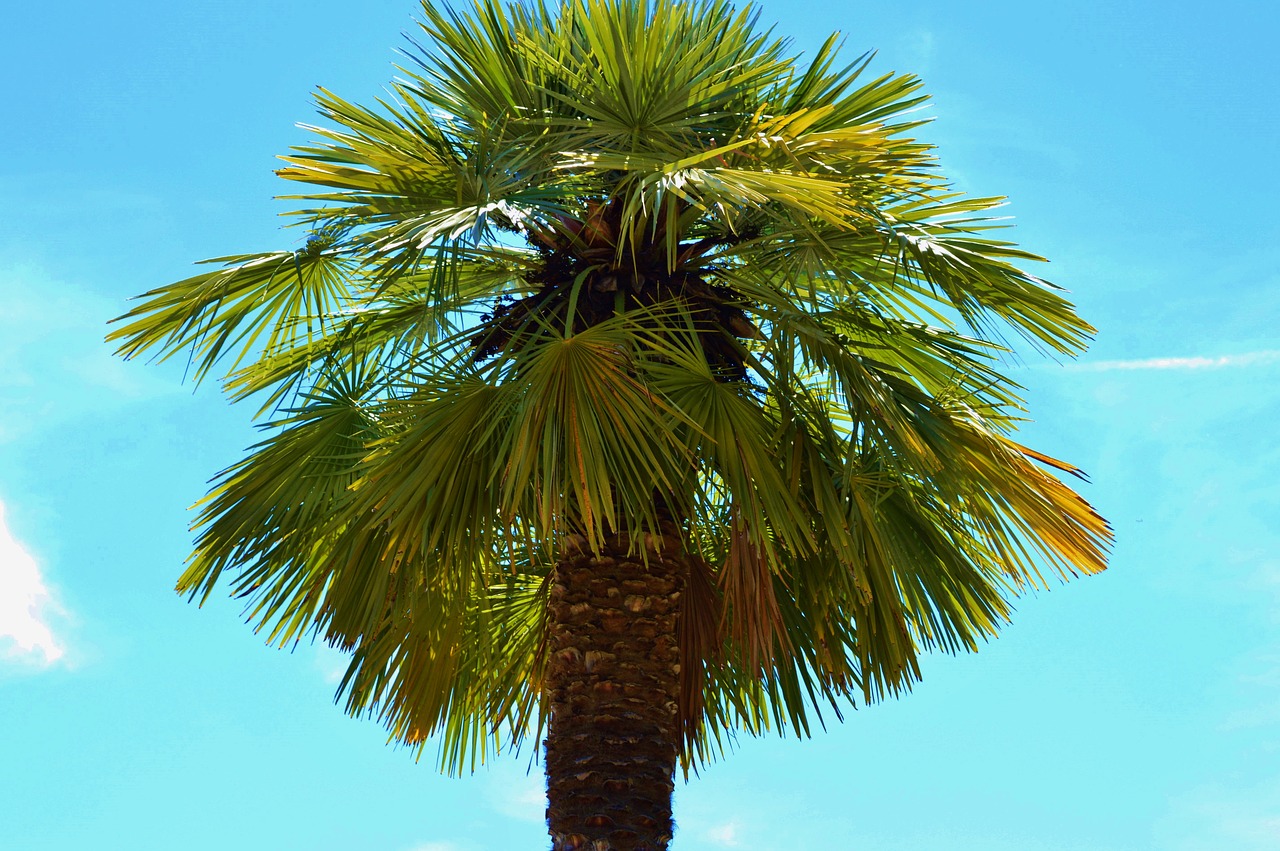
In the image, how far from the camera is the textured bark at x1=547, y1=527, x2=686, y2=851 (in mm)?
6531

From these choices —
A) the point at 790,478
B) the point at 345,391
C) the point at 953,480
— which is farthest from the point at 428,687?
the point at 953,480

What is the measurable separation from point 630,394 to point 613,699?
159cm

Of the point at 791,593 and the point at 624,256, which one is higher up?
the point at 624,256

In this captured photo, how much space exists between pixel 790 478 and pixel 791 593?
4.28 ft

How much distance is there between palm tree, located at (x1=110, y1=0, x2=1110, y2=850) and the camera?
21.2ft

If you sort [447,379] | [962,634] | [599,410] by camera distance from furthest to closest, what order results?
[962,634] → [447,379] → [599,410]

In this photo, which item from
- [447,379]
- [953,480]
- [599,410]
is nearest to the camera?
[599,410]

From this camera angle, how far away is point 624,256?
7012 millimetres

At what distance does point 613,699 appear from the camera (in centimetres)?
672

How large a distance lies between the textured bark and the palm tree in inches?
0.6

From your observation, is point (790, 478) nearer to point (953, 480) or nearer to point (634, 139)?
point (953, 480)

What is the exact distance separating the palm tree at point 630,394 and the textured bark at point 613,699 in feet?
0.05

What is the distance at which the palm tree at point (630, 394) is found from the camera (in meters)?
6.46

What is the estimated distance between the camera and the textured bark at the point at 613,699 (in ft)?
21.4
